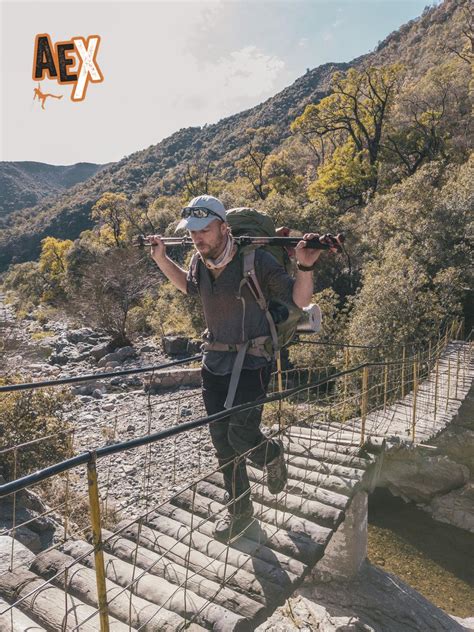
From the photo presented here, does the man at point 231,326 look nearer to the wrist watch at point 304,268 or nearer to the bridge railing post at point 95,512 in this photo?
the wrist watch at point 304,268

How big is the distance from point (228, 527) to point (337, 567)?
2.74 metres

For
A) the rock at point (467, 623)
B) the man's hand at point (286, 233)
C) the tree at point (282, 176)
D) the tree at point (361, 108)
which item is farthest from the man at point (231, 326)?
the tree at point (282, 176)

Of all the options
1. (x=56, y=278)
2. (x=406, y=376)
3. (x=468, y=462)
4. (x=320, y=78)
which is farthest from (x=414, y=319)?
(x=320, y=78)

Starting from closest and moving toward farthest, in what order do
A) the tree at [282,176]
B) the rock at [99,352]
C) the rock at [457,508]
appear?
the rock at [457,508], the rock at [99,352], the tree at [282,176]

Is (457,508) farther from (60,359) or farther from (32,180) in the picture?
(32,180)

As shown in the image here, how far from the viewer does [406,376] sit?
1084cm

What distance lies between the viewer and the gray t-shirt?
114 inches

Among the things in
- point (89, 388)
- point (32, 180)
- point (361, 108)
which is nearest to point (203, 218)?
point (89, 388)

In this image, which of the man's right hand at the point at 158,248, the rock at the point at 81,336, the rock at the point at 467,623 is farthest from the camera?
the rock at the point at 81,336

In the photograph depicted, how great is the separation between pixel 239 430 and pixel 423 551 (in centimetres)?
680

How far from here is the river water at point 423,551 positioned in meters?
6.99

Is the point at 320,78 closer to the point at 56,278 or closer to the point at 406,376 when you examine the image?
the point at 56,278

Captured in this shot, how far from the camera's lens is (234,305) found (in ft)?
9.84

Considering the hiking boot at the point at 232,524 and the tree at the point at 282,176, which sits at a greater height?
the tree at the point at 282,176
